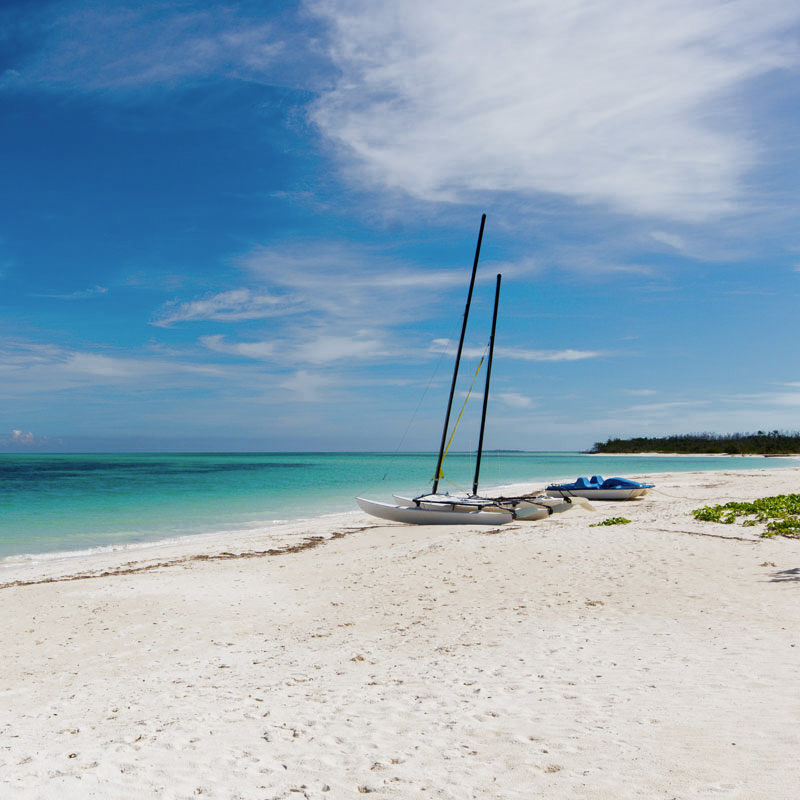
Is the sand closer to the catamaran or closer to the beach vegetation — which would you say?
the beach vegetation

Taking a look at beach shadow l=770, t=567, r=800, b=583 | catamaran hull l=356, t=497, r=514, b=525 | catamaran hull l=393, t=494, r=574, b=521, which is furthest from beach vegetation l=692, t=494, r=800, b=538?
catamaran hull l=356, t=497, r=514, b=525

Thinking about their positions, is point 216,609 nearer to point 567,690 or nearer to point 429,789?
point 567,690

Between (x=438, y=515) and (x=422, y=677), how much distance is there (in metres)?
17.3

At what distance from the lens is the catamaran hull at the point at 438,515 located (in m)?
24.1

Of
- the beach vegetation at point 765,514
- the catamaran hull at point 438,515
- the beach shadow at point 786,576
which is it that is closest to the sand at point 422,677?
the beach shadow at point 786,576

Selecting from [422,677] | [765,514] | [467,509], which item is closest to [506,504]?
[467,509]

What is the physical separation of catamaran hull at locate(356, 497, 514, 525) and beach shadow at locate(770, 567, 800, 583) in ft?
40.1

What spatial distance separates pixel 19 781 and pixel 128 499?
37780 mm

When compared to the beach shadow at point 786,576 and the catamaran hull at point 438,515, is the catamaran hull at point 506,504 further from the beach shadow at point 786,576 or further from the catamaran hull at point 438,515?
the beach shadow at point 786,576

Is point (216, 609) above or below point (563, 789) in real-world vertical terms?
below

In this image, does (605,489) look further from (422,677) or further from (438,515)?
(422,677)

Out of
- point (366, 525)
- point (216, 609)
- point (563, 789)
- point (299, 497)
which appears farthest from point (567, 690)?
point (299, 497)

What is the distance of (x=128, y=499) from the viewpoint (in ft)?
130

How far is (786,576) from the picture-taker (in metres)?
11.8
